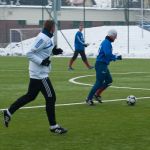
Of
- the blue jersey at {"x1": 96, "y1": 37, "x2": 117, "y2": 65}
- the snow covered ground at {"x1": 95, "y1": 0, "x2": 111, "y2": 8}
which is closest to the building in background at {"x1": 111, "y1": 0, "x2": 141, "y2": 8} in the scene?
the snow covered ground at {"x1": 95, "y1": 0, "x2": 111, "y2": 8}

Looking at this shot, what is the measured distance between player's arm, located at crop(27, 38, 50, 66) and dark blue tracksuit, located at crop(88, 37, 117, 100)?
3891 mm

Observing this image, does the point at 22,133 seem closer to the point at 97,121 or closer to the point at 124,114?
the point at 97,121

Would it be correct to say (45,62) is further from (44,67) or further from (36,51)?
(36,51)

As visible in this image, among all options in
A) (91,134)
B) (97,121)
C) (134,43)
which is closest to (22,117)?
(97,121)

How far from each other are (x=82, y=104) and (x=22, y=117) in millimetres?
2746

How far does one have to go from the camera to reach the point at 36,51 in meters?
10.9

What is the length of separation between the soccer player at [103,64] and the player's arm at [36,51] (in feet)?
12.5

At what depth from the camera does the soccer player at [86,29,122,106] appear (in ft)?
47.8

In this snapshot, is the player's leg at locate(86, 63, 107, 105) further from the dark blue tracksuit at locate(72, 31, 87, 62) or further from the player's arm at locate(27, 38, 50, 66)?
the dark blue tracksuit at locate(72, 31, 87, 62)

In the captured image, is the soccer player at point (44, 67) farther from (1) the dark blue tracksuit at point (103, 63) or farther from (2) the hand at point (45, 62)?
(1) the dark blue tracksuit at point (103, 63)

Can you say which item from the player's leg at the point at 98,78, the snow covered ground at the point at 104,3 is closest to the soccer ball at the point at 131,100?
the player's leg at the point at 98,78

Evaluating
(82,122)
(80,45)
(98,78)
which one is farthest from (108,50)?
(80,45)

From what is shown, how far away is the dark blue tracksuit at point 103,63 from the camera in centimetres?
1455

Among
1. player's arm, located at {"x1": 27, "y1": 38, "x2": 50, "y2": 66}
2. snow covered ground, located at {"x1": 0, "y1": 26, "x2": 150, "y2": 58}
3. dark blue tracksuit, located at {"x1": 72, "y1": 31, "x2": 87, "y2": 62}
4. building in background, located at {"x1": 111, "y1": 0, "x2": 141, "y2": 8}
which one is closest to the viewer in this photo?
player's arm, located at {"x1": 27, "y1": 38, "x2": 50, "y2": 66}
